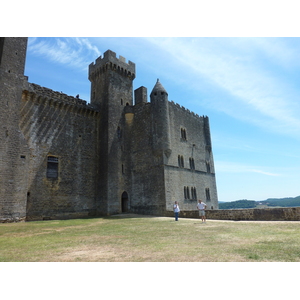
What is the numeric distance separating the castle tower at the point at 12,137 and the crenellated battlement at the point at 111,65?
8852mm

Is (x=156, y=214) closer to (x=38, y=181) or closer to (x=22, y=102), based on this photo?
(x=38, y=181)

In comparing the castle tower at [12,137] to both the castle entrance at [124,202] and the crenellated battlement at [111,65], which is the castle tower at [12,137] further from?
the castle entrance at [124,202]

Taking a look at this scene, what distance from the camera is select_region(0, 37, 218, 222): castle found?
739 inches

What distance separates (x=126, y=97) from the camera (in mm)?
27734

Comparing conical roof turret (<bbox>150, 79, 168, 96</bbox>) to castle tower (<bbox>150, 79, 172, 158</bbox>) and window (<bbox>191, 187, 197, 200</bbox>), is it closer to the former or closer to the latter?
castle tower (<bbox>150, 79, 172, 158</bbox>)

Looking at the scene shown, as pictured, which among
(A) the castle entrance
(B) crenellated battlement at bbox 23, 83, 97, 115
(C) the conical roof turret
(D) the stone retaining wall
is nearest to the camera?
(D) the stone retaining wall

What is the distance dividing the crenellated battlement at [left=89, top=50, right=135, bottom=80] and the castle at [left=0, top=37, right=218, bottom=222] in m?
0.12

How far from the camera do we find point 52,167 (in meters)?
21.7

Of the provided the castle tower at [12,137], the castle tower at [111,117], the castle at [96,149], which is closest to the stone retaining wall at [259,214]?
the castle at [96,149]

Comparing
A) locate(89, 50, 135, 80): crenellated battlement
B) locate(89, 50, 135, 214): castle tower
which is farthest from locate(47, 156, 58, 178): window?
locate(89, 50, 135, 80): crenellated battlement

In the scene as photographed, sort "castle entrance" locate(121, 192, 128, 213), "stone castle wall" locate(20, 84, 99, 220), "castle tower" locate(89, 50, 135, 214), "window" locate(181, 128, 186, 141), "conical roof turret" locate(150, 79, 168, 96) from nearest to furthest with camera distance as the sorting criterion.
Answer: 1. "stone castle wall" locate(20, 84, 99, 220)
2. "castle tower" locate(89, 50, 135, 214)
3. "castle entrance" locate(121, 192, 128, 213)
4. "conical roof turret" locate(150, 79, 168, 96)
5. "window" locate(181, 128, 186, 141)

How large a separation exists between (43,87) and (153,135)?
38.4ft

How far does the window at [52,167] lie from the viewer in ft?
70.3

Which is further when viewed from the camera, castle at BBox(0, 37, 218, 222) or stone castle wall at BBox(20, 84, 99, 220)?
stone castle wall at BBox(20, 84, 99, 220)
